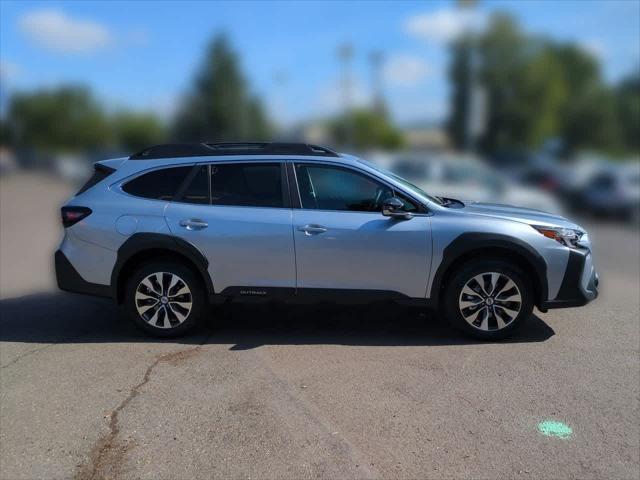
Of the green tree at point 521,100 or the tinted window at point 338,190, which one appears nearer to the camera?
the tinted window at point 338,190

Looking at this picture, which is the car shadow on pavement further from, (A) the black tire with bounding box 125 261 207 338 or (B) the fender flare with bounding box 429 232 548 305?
(B) the fender flare with bounding box 429 232 548 305

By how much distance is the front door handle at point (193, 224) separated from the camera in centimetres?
519

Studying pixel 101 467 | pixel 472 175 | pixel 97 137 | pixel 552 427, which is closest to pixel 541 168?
pixel 472 175

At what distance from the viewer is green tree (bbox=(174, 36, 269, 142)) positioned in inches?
2057

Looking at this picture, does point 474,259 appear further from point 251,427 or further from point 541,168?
point 541,168

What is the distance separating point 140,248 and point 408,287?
7.96ft

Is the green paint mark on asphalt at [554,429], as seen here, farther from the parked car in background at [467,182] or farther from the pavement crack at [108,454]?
the parked car in background at [467,182]

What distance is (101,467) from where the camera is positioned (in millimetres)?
3312

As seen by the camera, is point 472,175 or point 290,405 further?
point 472,175

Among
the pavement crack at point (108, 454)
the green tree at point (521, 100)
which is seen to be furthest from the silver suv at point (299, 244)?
the green tree at point (521, 100)

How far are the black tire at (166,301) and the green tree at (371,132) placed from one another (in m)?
48.8

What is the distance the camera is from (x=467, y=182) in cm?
1163

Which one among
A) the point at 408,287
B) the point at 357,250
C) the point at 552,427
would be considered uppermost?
the point at 357,250

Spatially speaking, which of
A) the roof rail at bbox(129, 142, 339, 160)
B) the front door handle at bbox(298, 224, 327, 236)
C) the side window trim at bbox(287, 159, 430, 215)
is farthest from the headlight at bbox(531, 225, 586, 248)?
the roof rail at bbox(129, 142, 339, 160)
